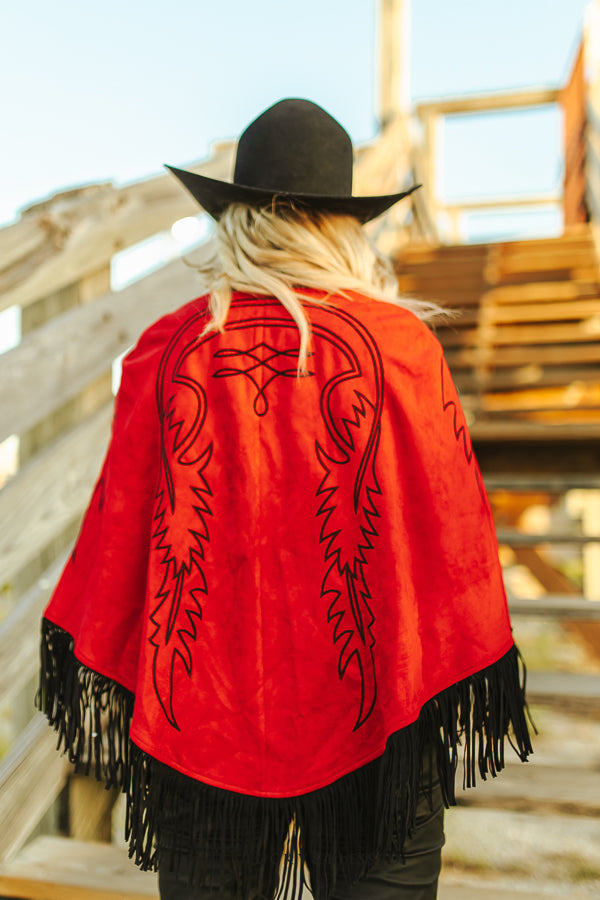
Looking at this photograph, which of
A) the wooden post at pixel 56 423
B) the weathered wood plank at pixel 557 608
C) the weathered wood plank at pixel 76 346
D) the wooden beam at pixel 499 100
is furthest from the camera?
the wooden beam at pixel 499 100

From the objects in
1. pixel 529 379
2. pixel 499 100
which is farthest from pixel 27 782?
pixel 499 100

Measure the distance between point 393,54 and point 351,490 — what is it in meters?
5.27

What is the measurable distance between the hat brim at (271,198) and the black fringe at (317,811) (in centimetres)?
74

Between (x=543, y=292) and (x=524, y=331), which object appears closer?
(x=524, y=331)

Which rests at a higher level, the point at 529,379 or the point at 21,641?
the point at 21,641

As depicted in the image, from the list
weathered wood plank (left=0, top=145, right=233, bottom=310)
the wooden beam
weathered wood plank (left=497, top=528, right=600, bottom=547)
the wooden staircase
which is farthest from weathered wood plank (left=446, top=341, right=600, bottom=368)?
the wooden beam

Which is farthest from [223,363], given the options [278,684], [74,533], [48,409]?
[74,533]

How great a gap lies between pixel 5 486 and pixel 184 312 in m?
0.61

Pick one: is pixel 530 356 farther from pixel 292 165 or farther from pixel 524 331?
pixel 292 165

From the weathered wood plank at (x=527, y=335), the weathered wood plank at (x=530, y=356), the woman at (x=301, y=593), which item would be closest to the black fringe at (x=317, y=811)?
the woman at (x=301, y=593)

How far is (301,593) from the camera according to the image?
1.06 metres

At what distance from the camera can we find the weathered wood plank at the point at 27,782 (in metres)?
1.55

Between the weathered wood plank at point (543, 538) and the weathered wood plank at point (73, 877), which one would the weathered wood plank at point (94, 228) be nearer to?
the weathered wood plank at point (73, 877)

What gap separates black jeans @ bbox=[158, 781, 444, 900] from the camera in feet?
3.46
